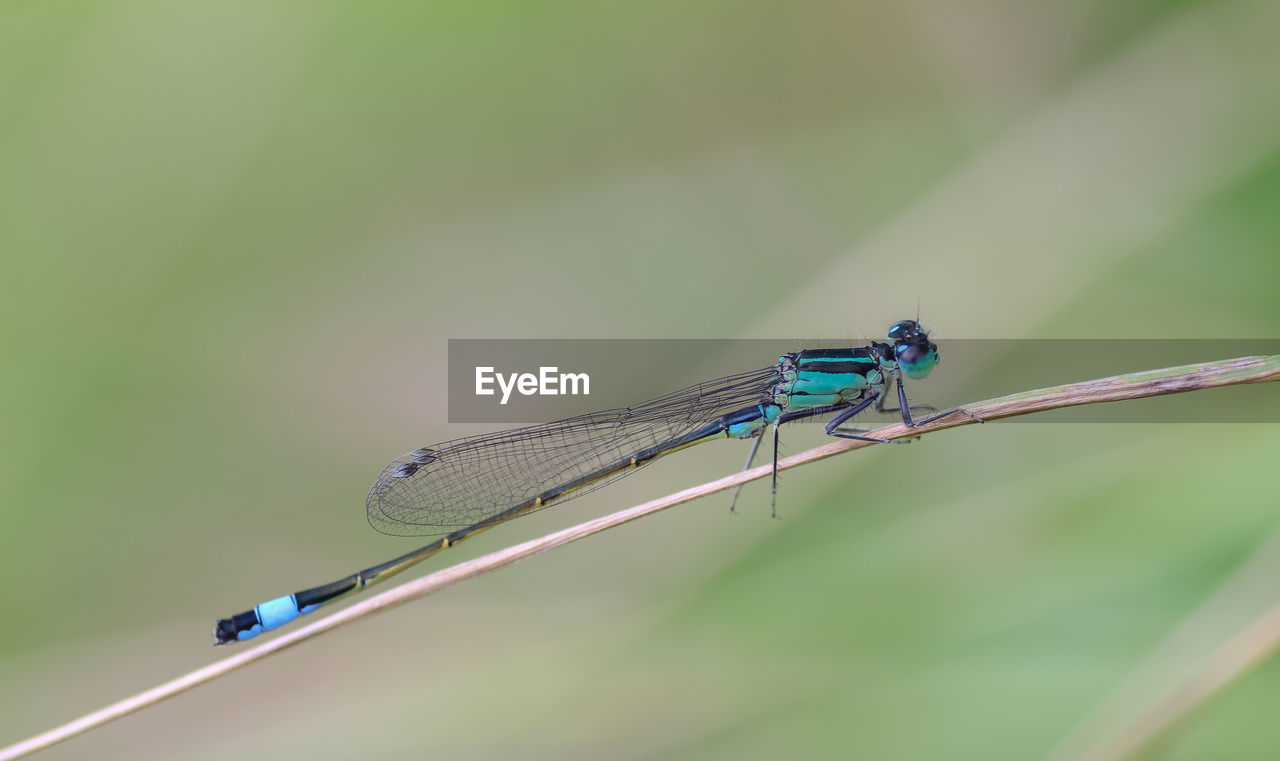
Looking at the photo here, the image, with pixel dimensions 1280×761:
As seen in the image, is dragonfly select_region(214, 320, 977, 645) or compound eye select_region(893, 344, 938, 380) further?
dragonfly select_region(214, 320, 977, 645)

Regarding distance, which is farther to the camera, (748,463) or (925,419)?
(748,463)

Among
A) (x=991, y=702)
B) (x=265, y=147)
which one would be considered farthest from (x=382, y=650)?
(x=265, y=147)

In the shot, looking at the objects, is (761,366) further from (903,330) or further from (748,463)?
(903,330)

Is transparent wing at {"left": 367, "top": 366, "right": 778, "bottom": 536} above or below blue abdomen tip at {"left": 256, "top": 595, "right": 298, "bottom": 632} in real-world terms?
above

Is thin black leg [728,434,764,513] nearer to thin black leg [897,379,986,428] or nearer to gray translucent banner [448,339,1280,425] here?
gray translucent banner [448,339,1280,425]

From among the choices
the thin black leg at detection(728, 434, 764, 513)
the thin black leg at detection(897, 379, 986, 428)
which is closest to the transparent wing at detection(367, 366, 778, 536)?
the thin black leg at detection(728, 434, 764, 513)

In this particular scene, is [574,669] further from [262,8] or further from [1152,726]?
[262,8]

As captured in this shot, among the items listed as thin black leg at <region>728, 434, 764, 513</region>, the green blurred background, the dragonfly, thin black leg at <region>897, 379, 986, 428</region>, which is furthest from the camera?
thin black leg at <region>728, 434, 764, 513</region>

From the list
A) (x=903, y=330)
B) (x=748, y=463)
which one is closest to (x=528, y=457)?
(x=748, y=463)
